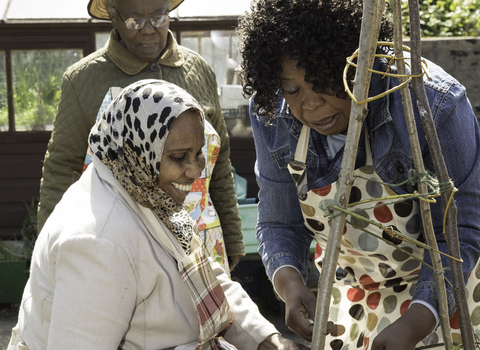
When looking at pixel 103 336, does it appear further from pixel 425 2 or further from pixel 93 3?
pixel 425 2

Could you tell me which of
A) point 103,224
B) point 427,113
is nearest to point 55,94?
point 103,224

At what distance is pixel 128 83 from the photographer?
118 inches

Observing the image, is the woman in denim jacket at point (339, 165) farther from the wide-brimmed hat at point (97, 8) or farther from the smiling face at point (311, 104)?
the wide-brimmed hat at point (97, 8)

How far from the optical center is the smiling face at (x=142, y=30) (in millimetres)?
3057

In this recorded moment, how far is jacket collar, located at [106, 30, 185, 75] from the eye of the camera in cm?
304

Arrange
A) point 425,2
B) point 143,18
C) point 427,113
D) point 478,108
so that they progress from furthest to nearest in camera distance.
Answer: point 425,2, point 478,108, point 143,18, point 427,113

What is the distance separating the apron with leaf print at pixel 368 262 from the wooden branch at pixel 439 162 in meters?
0.41

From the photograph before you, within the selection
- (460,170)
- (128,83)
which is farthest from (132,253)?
(128,83)

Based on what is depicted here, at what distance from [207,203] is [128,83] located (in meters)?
0.66

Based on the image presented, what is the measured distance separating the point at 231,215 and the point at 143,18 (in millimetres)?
1050

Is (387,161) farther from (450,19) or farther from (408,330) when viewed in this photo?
(450,19)

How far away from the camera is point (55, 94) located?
20.6 feet

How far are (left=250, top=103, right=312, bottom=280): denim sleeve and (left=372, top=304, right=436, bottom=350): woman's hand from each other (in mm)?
520

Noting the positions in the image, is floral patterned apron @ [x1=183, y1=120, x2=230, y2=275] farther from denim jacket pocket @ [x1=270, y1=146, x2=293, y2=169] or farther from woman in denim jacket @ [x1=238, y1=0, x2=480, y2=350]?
denim jacket pocket @ [x1=270, y1=146, x2=293, y2=169]
